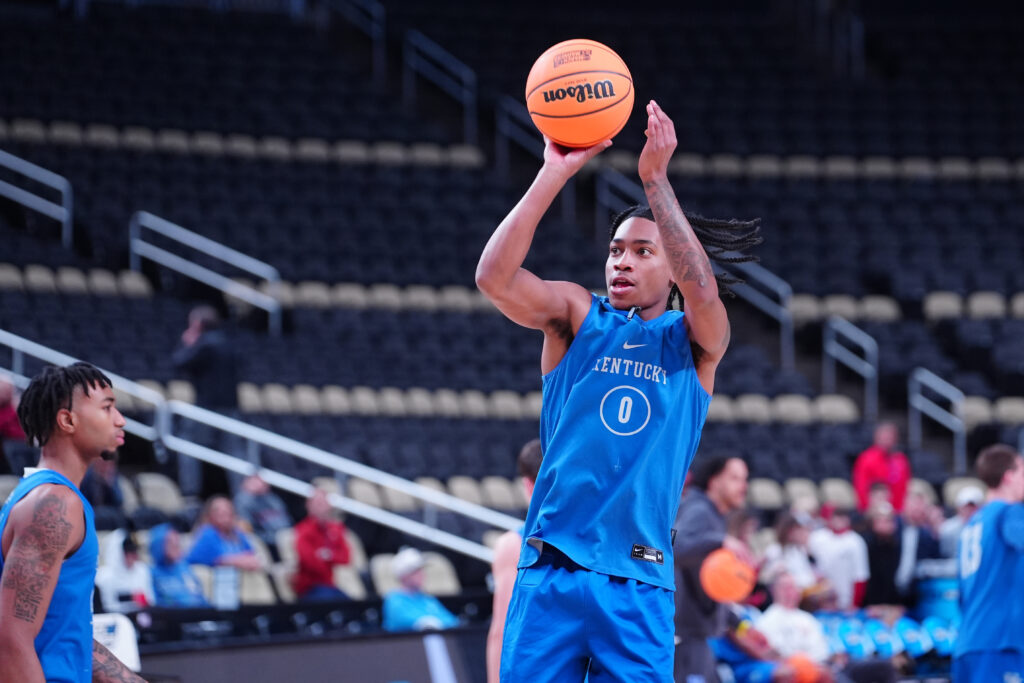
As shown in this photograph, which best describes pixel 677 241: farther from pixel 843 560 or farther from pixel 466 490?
pixel 466 490

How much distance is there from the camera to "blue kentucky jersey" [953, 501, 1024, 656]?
6.25 meters

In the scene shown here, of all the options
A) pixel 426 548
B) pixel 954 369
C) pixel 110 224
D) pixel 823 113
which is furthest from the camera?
pixel 823 113

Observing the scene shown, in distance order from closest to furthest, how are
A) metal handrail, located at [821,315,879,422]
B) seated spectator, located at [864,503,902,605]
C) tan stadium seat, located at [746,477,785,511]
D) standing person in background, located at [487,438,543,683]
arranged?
standing person in background, located at [487,438,543,683] < seated spectator, located at [864,503,902,605] < tan stadium seat, located at [746,477,785,511] < metal handrail, located at [821,315,879,422]

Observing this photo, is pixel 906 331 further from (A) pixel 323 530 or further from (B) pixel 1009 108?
(A) pixel 323 530

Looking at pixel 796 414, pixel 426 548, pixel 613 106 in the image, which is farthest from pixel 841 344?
pixel 613 106

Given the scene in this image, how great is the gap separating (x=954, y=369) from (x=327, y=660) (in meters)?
11.3

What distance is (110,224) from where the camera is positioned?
49.7 feet

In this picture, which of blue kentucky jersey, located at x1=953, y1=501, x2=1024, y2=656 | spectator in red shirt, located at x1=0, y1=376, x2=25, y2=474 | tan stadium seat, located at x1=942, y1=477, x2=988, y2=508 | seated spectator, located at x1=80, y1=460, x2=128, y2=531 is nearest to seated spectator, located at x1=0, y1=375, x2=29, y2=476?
spectator in red shirt, located at x1=0, y1=376, x2=25, y2=474

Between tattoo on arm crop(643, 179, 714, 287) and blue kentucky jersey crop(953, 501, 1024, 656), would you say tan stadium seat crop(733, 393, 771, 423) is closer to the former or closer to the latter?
blue kentucky jersey crop(953, 501, 1024, 656)

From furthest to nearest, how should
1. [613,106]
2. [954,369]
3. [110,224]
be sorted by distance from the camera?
[954,369]
[110,224]
[613,106]

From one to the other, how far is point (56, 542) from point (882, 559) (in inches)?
381

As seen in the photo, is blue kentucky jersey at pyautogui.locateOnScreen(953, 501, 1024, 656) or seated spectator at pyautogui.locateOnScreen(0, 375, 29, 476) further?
seated spectator at pyautogui.locateOnScreen(0, 375, 29, 476)

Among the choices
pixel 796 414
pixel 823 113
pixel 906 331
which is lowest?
pixel 796 414

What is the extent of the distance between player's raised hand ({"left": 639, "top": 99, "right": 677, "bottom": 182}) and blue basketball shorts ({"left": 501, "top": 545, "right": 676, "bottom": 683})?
106cm
